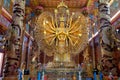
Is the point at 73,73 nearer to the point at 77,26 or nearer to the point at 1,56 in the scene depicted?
the point at 77,26

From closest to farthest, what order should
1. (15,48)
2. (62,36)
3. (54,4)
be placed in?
(15,48) < (62,36) < (54,4)

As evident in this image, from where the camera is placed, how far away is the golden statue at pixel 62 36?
5.36 m

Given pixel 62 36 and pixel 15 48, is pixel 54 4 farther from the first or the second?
pixel 15 48

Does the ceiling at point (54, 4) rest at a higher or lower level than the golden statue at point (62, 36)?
higher

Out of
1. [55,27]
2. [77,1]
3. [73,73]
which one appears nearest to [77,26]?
[55,27]

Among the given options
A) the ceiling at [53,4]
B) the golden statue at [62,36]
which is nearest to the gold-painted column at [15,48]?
the golden statue at [62,36]

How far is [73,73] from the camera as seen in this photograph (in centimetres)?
489

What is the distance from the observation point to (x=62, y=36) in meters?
5.66

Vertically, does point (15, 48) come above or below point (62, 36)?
below

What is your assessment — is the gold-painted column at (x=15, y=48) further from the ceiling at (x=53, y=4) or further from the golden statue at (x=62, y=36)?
the ceiling at (x=53, y=4)

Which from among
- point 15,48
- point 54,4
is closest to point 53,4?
point 54,4

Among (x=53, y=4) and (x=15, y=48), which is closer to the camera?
(x=15, y=48)

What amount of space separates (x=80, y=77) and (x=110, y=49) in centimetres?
133

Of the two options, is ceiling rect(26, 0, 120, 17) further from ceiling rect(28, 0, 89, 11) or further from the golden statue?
the golden statue
